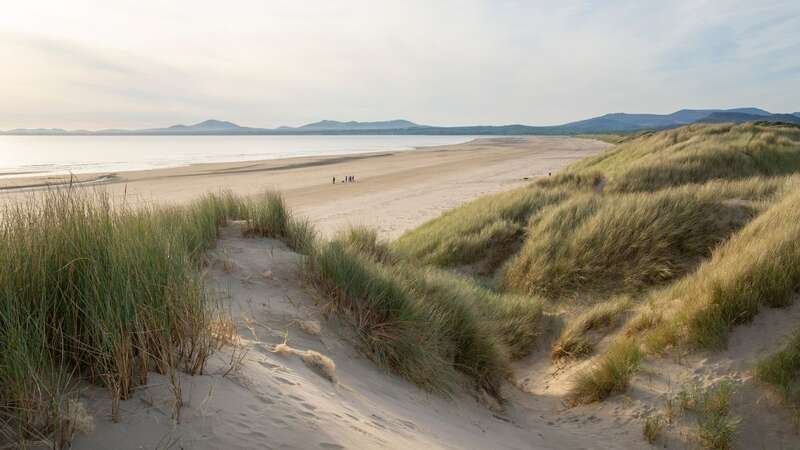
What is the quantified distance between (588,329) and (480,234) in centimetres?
382

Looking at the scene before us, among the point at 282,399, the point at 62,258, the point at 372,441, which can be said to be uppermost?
the point at 62,258

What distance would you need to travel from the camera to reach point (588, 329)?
5.83m

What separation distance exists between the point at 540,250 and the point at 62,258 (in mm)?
6747

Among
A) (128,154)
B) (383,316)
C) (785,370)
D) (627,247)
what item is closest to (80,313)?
(383,316)

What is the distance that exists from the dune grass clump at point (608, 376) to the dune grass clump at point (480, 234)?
385 cm

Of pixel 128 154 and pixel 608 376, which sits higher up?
pixel 128 154

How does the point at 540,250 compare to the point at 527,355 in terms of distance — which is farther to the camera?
the point at 540,250

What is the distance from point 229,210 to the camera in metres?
6.73

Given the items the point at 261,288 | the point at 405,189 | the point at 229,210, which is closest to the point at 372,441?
the point at 261,288

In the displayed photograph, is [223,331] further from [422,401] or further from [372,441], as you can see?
[422,401]

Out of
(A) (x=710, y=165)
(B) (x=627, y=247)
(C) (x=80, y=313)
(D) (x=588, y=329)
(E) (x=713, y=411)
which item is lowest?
(D) (x=588, y=329)

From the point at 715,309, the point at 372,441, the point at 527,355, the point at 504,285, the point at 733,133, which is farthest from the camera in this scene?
the point at 733,133

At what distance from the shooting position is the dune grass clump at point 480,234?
361 inches

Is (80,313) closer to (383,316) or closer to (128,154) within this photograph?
(383,316)
